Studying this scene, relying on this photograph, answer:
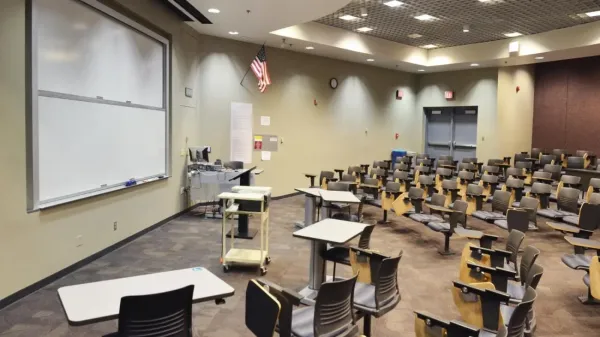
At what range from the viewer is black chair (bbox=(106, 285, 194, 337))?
2.25m

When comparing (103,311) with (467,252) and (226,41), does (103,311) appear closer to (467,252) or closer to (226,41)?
(467,252)

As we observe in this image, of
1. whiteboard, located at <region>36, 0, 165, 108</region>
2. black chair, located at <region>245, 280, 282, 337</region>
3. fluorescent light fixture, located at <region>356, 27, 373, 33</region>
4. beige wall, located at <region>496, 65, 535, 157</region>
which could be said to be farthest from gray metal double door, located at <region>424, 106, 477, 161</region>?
black chair, located at <region>245, 280, 282, 337</region>

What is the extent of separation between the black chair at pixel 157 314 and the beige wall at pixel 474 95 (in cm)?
1210

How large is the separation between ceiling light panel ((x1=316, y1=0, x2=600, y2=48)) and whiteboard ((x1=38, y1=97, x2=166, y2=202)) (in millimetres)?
4450

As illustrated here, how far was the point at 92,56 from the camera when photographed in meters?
5.59

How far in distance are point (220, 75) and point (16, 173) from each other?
5838 mm

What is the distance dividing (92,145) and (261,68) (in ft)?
15.4

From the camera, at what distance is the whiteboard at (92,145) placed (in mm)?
4723

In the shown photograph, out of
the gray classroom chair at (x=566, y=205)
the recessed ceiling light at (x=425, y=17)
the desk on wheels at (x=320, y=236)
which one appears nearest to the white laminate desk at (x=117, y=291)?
the desk on wheels at (x=320, y=236)

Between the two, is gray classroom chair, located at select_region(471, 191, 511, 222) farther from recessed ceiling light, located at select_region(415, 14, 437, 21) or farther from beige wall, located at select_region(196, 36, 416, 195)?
beige wall, located at select_region(196, 36, 416, 195)

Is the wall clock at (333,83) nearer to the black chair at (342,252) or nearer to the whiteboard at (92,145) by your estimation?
the whiteboard at (92,145)

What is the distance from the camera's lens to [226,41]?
9.60 metres

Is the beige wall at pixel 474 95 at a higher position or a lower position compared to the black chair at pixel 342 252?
higher

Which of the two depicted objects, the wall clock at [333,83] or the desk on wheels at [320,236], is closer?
the desk on wheels at [320,236]
